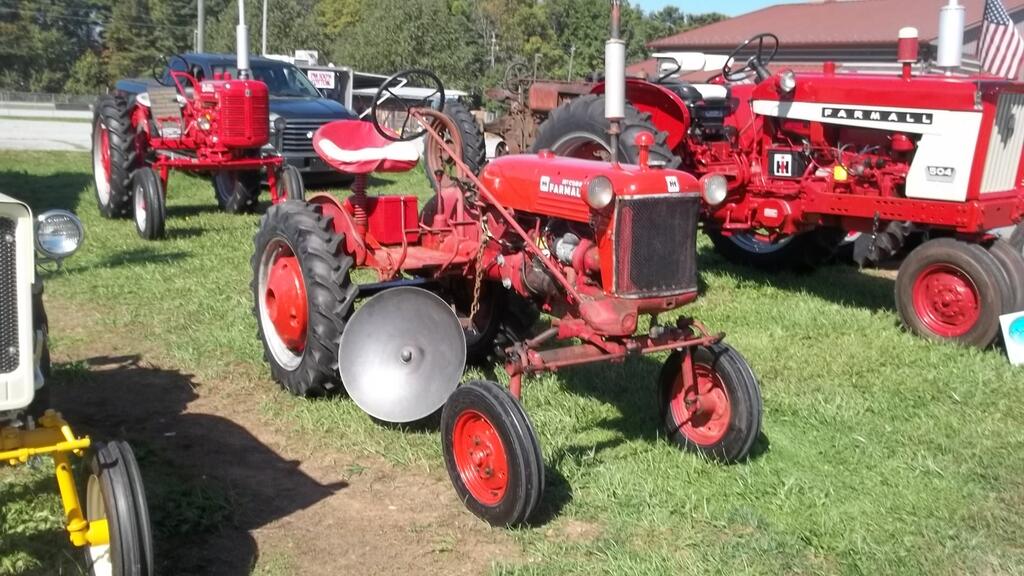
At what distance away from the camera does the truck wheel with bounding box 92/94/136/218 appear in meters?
9.71

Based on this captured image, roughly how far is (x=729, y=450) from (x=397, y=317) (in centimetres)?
160

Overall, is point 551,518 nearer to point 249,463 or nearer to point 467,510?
point 467,510

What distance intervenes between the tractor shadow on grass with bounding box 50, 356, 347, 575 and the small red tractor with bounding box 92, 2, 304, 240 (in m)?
3.90

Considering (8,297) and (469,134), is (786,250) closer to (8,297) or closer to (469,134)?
(469,134)

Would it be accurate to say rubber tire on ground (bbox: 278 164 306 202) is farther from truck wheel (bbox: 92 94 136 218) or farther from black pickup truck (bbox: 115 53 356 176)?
black pickup truck (bbox: 115 53 356 176)

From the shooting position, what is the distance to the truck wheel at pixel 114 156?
971 centimetres

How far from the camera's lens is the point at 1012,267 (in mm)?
6055

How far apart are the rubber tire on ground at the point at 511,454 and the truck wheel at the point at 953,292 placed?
11.7 ft

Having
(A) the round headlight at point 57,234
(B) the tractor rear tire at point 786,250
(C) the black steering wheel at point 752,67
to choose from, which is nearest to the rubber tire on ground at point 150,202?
(B) the tractor rear tire at point 786,250

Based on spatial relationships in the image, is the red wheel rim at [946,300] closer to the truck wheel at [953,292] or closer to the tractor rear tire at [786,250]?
the truck wheel at [953,292]

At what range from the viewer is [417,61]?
121 feet

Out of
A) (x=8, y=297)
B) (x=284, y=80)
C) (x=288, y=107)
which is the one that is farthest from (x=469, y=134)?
(x=8, y=297)

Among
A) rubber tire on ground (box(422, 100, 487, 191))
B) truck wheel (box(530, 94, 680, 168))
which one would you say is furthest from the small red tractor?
truck wheel (box(530, 94, 680, 168))

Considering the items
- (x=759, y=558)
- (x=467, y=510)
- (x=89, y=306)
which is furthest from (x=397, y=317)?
(x=89, y=306)
